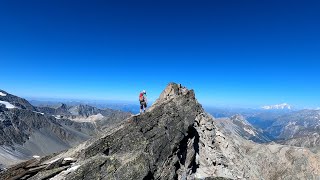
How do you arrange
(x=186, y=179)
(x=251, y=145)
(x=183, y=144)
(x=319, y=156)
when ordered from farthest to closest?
(x=251, y=145), (x=319, y=156), (x=183, y=144), (x=186, y=179)

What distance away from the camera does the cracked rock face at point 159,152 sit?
2795 cm

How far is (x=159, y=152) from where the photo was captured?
118ft

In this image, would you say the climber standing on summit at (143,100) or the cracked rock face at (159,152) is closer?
the cracked rock face at (159,152)

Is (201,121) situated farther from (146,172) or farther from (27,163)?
(27,163)

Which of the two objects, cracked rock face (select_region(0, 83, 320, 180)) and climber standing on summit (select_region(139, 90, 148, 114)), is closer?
cracked rock face (select_region(0, 83, 320, 180))

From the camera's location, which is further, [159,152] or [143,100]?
[143,100]

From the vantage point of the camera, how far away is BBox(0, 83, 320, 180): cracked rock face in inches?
1101

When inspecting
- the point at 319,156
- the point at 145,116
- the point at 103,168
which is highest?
the point at 145,116

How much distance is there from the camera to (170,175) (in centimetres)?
3628

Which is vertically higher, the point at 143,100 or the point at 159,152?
the point at 143,100

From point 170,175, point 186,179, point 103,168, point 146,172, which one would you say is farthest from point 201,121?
point 103,168

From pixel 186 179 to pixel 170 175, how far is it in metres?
4.74

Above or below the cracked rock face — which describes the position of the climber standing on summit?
above

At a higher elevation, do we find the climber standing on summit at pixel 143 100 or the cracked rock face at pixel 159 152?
the climber standing on summit at pixel 143 100
